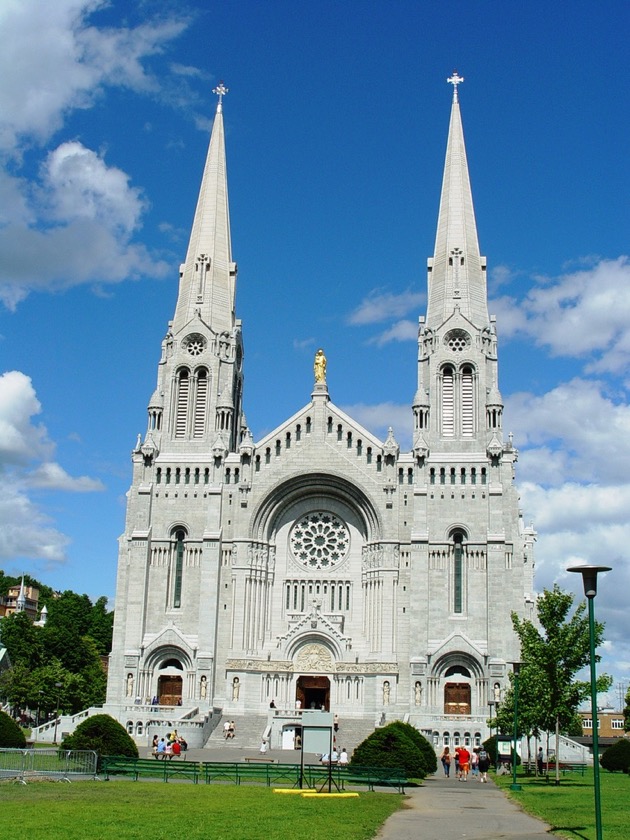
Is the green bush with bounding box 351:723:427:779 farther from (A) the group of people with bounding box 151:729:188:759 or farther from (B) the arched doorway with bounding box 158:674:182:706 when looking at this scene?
(B) the arched doorway with bounding box 158:674:182:706

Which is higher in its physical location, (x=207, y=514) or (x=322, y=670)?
(x=207, y=514)

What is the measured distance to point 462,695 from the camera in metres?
62.9

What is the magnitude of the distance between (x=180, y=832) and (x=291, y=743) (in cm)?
3926

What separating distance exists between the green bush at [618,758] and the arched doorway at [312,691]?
18.0 m

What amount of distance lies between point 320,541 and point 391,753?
30.9 metres

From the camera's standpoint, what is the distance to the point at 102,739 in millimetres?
38469

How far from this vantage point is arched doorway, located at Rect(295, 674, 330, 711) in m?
64.8

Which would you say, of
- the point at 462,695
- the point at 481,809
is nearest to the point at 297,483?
the point at 462,695

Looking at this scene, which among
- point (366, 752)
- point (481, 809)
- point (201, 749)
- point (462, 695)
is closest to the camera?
point (481, 809)

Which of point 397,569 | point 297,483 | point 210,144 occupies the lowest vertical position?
point 397,569

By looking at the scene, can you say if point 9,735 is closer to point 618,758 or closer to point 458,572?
point 618,758

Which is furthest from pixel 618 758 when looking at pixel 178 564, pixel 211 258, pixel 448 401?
pixel 211 258

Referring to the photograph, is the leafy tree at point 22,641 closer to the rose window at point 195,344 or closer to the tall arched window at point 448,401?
the rose window at point 195,344

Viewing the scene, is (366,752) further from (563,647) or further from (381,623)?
(381,623)
